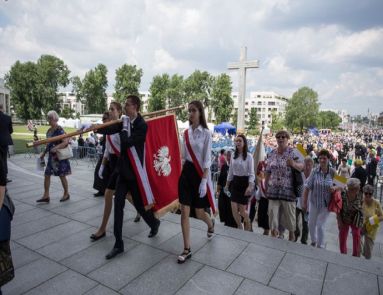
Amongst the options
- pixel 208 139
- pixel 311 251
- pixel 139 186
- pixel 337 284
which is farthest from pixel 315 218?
pixel 139 186

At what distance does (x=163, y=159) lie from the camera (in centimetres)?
442

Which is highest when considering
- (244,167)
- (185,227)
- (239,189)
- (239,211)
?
(244,167)

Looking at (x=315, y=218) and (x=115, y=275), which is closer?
(x=115, y=275)

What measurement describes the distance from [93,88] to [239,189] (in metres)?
70.5

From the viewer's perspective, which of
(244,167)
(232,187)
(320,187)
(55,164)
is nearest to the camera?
(320,187)

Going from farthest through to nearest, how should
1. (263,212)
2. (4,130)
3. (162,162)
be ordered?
(4,130), (263,212), (162,162)

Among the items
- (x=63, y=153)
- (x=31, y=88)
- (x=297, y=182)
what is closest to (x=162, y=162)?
(x=297, y=182)

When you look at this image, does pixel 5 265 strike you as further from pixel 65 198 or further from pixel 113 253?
pixel 65 198

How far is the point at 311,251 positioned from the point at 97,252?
2.86 metres

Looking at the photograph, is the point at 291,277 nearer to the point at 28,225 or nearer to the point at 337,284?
the point at 337,284

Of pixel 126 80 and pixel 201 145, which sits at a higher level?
pixel 126 80

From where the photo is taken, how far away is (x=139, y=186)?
12.4 ft

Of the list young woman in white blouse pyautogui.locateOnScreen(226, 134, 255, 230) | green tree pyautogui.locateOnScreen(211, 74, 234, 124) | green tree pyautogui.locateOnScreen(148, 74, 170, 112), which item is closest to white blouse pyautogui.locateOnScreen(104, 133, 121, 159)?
young woman in white blouse pyautogui.locateOnScreen(226, 134, 255, 230)

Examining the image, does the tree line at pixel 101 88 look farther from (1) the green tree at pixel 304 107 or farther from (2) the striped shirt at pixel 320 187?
(2) the striped shirt at pixel 320 187
